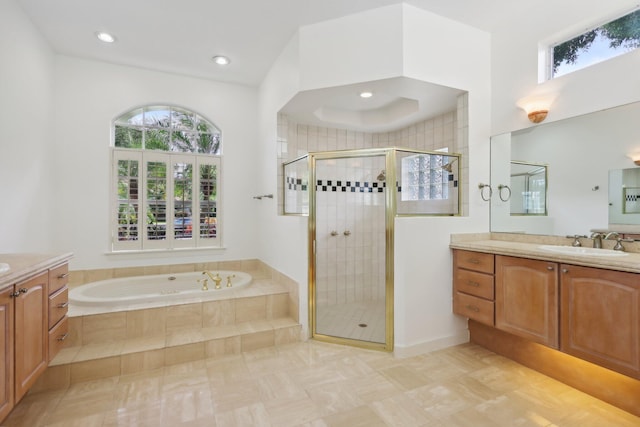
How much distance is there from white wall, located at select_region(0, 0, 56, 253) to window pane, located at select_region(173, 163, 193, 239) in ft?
3.89

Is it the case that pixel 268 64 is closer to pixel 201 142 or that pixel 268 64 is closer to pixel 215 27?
pixel 215 27

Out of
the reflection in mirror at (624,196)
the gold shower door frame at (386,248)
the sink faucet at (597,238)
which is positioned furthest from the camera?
the gold shower door frame at (386,248)

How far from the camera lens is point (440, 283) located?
262 centimetres

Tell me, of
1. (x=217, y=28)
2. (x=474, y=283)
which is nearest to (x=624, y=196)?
(x=474, y=283)

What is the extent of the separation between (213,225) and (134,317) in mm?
1548

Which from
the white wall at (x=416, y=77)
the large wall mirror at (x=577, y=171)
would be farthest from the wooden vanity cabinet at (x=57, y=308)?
the large wall mirror at (x=577, y=171)

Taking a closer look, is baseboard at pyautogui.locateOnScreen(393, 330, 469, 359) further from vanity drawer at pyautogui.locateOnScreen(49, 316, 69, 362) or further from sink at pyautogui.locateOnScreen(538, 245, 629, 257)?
vanity drawer at pyautogui.locateOnScreen(49, 316, 69, 362)

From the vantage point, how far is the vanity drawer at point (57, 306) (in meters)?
1.88

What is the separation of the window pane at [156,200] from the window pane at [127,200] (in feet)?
0.44

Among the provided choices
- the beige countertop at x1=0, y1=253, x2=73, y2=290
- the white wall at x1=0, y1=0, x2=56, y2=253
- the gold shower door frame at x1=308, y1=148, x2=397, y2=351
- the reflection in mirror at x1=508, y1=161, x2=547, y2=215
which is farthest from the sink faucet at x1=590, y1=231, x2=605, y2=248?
the white wall at x1=0, y1=0, x2=56, y2=253

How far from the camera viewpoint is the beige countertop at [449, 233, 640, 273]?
1.67m

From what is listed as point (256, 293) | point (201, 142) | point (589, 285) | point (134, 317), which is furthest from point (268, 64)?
point (589, 285)

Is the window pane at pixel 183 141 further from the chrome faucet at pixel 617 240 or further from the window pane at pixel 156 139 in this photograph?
the chrome faucet at pixel 617 240

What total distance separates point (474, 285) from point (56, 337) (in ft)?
10.0
